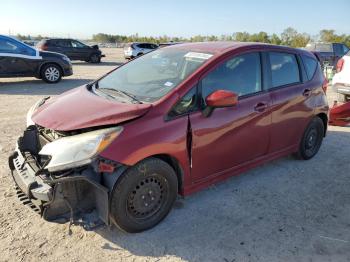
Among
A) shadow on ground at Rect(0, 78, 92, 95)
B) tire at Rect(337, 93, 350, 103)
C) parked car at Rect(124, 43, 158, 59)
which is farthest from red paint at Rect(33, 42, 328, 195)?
parked car at Rect(124, 43, 158, 59)

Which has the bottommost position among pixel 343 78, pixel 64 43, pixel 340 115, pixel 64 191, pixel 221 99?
pixel 340 115

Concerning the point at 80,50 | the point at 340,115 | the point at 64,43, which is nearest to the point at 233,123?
the point at 340,115

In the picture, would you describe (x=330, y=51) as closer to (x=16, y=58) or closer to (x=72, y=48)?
(x=72, y=48)

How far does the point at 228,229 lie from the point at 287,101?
192 centimetres

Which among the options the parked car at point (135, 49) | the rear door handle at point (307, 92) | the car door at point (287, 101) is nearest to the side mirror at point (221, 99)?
the car door at point (287, 101)

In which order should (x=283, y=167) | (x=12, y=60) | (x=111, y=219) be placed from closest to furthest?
(x=111, y=219)
(x=283, y=167)
(x=12, y=60)

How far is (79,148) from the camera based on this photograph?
2.94 metres

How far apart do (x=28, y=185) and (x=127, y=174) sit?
867mm

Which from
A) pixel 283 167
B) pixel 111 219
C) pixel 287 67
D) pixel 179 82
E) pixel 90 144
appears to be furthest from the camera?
pixel 283 167

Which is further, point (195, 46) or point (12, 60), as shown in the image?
point (12, 60)

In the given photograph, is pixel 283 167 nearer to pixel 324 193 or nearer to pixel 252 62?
pixel 324 193

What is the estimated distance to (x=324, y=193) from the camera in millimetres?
4297

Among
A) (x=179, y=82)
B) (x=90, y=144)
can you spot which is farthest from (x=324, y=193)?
(x=90, y=144)

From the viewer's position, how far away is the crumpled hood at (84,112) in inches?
123
